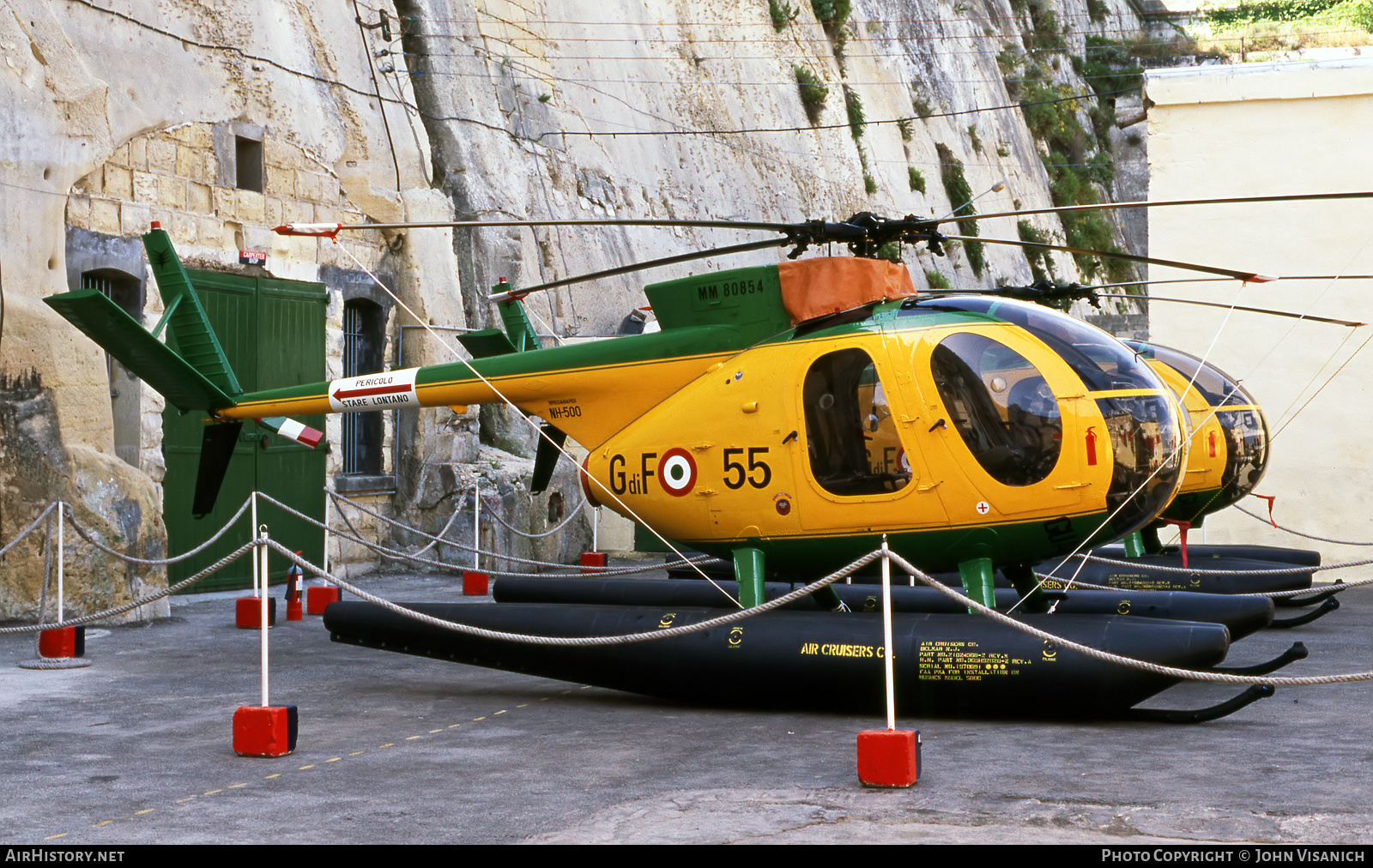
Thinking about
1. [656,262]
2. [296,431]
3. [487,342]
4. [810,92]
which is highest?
[810,92]

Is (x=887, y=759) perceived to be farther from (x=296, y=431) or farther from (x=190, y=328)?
(x=190, y=328)

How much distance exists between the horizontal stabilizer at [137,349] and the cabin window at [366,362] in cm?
603

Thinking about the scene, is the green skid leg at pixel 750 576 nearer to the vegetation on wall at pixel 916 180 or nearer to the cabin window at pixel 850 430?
the cabin window at pixel 850 430

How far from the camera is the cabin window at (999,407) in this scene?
738 cm

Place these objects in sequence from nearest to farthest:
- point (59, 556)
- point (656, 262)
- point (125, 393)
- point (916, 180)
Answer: point (656, 262) < point (59, 556) < point (125, 393) < point (916, 180)

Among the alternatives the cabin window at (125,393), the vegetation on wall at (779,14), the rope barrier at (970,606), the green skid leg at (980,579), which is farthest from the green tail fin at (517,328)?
the vegetation on wall at (779,14)

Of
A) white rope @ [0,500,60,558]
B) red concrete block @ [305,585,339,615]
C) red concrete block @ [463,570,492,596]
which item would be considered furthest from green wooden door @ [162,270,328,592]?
white rope @ [0,500,60,558]

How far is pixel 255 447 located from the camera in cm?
1436

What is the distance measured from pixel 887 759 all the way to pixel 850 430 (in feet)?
8.48

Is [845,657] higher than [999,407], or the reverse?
[999,407]

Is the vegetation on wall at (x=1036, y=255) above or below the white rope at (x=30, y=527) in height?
above

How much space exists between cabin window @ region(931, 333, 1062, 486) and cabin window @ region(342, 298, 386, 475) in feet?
33.4

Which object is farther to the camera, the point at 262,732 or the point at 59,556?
the point at 59,556

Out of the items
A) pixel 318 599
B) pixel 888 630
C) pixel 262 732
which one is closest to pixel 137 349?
pixel 318 599
